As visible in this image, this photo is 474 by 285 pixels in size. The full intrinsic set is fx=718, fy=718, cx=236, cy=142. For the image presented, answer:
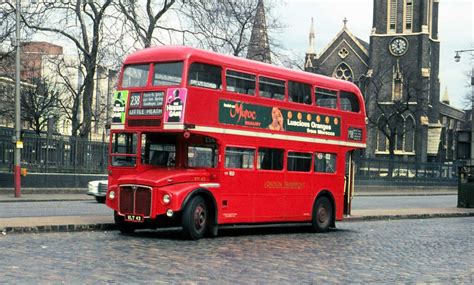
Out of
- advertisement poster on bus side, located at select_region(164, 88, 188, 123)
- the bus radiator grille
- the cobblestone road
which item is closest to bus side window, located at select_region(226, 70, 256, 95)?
advertisement poster on bus side, located at select_region(164, 88, 188, 123)

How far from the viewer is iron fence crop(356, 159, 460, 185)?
51375 mm

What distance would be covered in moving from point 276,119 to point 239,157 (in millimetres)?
1503

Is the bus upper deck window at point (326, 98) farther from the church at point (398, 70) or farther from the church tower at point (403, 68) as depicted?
the church tower at point (403, 68)

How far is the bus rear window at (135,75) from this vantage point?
598 inches

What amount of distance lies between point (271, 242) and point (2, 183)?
19151 mm

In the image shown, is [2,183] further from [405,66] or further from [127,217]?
[405,66]

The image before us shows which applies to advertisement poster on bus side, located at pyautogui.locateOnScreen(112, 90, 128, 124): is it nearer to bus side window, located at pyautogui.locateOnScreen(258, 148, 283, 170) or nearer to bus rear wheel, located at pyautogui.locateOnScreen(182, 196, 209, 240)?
bus rear wheel, located at pyautogui.locateOnScreen(182, 196, 209, 240)

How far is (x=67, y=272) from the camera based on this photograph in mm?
9461

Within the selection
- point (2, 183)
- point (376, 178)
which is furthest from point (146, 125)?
point (376, 178)

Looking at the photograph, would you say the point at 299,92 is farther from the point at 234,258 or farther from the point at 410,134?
the point at 410,134

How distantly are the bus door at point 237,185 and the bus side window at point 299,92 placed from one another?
1925 mm

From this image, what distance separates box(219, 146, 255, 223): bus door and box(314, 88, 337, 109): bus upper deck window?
2.81m

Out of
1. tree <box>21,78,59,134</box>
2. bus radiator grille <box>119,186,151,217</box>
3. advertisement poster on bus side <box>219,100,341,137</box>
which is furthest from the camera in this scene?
tree <box>21,78,59,134</box>

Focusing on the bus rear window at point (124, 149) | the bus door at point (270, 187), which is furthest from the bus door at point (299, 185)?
the bus rear window at point (124, 149)
